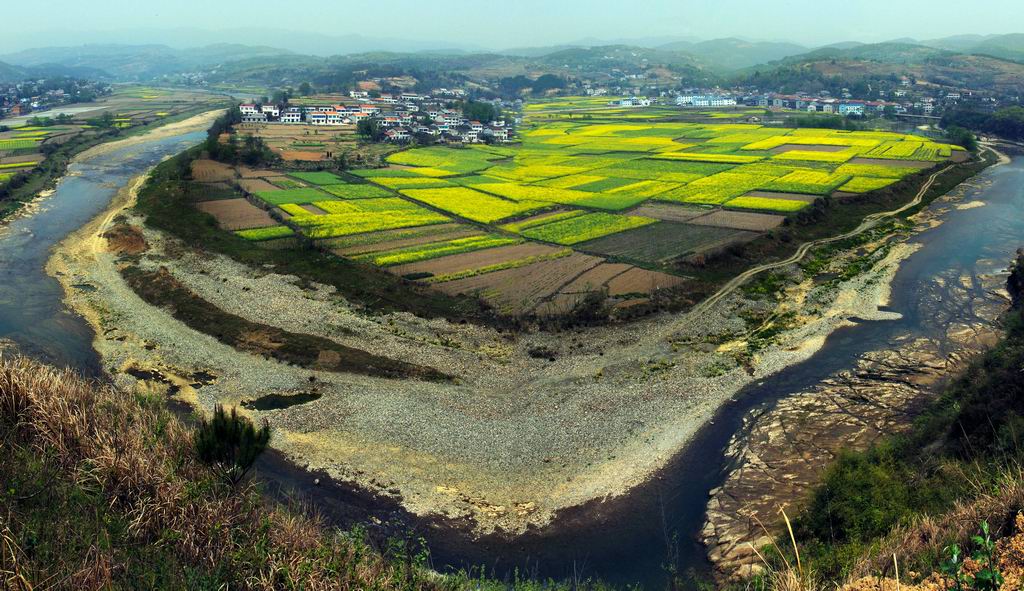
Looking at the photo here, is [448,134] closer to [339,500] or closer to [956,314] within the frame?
[956,314]

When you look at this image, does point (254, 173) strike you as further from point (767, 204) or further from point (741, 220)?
point (767, 204)

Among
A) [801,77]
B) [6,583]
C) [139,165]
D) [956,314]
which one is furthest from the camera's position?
[801,77]

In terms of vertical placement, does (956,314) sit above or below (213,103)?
below

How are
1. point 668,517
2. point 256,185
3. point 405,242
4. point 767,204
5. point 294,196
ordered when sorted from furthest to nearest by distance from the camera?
point 256,185, point 294,196, point 767,204, point 405,242, point 668,517

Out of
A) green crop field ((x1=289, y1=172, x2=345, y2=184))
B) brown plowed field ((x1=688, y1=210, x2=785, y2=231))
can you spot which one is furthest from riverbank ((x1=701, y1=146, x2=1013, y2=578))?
green crop field ((x1=289, y1=172, x2=345, y2=184))

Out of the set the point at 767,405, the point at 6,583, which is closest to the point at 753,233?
the point at 767,405

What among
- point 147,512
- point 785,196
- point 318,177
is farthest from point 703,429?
point 318,177
